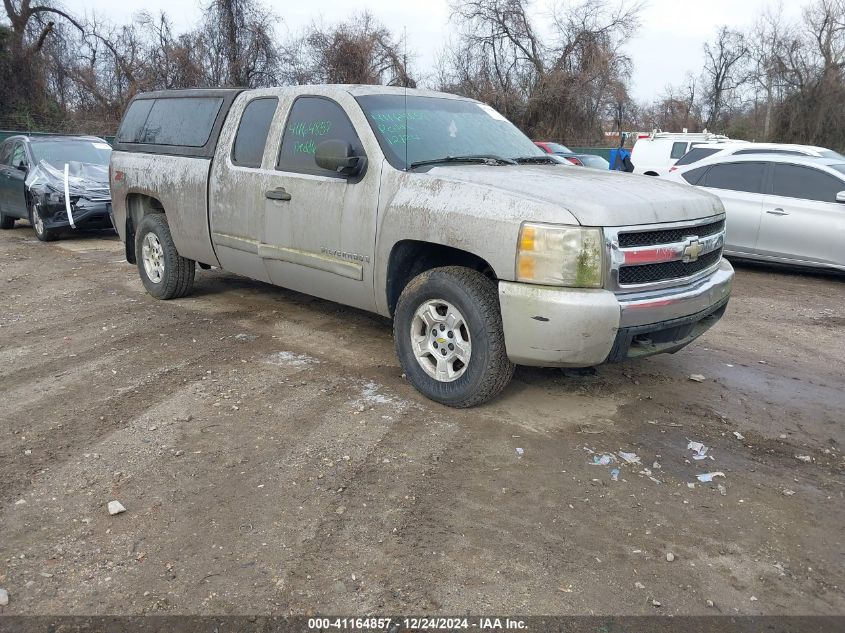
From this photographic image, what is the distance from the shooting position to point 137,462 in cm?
364

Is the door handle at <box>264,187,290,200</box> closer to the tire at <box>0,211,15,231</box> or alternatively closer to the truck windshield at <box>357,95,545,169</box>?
the truck windshield at <box>357,95,545,169</box>

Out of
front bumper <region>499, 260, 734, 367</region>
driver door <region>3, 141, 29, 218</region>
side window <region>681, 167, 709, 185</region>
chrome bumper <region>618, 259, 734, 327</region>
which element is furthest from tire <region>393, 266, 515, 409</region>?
driver door <region>3, 141, 29, 218</region>

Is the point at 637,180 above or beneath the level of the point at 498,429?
above

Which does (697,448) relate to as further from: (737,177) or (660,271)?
(737,177)

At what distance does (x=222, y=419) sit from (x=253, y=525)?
1.21 m

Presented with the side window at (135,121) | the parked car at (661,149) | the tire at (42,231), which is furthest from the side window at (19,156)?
the parked car at (661,149)

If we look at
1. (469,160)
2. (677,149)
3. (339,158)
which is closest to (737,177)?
(469,160)

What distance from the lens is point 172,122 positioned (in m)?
6.50

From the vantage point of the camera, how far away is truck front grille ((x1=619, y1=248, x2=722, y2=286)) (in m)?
3.84

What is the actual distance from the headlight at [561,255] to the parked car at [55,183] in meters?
9.22

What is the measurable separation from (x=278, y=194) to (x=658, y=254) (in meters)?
2.74

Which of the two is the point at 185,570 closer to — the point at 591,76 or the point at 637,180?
the point at 637,180

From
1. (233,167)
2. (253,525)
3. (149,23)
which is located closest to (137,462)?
(253,525)

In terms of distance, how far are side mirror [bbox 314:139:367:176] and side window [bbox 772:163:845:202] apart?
6.51 meters
